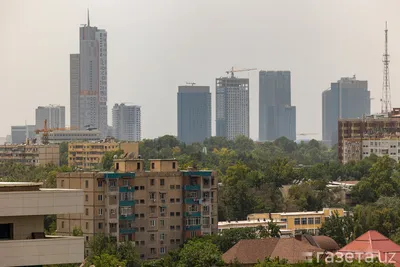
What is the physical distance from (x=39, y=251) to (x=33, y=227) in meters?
0.98

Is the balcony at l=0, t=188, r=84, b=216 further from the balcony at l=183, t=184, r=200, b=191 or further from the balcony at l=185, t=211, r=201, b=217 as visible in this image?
the balcony at l=183, t=184, r=200, b=191

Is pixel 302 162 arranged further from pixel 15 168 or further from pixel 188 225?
pixel 188 225

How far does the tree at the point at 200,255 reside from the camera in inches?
2945

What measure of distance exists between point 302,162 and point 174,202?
106211 millimetres

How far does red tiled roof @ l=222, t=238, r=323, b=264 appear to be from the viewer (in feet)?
241

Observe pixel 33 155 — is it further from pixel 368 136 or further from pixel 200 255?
pixel 200 255

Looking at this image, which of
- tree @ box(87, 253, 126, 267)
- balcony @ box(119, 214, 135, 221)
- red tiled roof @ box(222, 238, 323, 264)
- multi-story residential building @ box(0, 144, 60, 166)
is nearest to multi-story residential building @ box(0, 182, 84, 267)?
tree @ box(87, 253, 126, 267)

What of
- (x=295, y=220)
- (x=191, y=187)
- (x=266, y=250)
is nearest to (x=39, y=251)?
(x=266, y=250)

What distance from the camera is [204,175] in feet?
296

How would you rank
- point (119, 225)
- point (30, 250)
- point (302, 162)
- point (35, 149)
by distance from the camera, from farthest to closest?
point (302, 162)
point (35, 149)
point (119, 225)
point (30, 250)

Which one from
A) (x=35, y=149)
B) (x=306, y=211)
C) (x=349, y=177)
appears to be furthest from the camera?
(x=35, y=149)

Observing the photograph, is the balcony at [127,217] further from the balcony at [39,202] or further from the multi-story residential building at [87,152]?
the multi-story residential building at [87,152]

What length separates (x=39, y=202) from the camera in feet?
123

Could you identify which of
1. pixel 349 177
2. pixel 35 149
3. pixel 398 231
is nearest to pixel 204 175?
pixel 398 231
